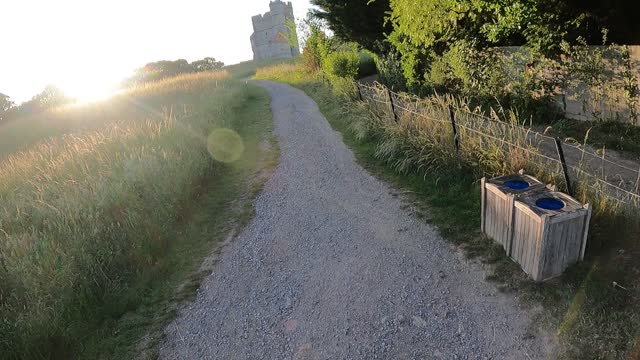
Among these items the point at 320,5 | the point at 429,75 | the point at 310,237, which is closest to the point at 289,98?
the point at 320,5

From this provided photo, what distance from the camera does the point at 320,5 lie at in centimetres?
1714

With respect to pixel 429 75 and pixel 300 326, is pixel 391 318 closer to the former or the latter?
pixel 300 326

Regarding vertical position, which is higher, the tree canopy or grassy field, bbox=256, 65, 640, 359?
the tree canopy

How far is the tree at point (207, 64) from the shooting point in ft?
169

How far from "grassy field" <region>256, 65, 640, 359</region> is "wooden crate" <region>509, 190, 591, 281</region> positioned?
5.1 inches

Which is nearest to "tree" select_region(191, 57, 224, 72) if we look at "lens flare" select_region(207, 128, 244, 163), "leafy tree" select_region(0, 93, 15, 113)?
"leafy tree" select_region(0, 93, 15, 113)

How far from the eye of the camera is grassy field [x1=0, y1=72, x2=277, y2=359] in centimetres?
415

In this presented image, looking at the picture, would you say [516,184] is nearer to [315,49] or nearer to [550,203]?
[550,203]

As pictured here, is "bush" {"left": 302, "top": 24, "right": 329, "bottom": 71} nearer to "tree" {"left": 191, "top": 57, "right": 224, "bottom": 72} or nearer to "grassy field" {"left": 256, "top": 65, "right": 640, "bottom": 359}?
"grassy field" {"left": 256, "top": 65, "right": 640, "bottom": 359}

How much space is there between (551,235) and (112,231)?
548 centimetres

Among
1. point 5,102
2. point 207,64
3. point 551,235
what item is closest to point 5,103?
point 5,102

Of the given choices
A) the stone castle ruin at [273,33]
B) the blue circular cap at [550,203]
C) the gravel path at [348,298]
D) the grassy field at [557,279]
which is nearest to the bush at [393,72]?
the grassy field at [557,279]

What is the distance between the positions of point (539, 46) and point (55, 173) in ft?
34.5

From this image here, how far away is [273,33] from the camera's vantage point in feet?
204
